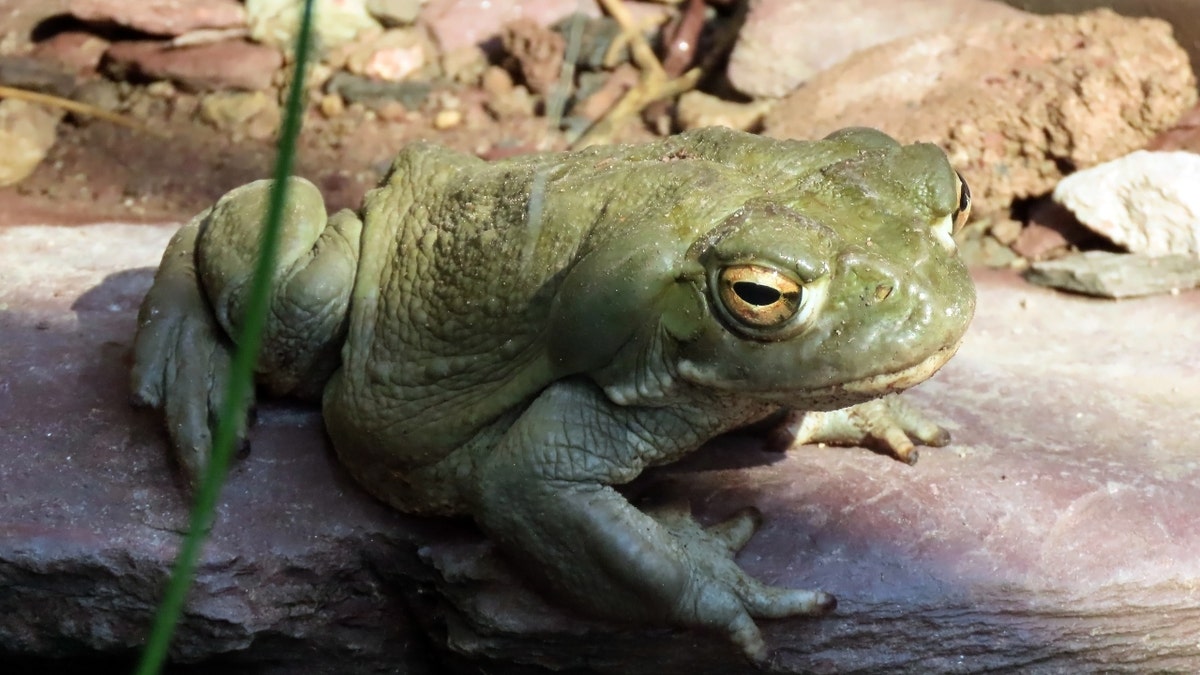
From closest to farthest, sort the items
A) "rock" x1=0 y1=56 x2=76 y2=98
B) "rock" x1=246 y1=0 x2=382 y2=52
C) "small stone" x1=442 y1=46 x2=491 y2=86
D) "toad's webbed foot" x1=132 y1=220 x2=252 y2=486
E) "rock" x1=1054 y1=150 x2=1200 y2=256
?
1. "toad's webbed foot" x1=132 y1=220 x2=252 y2=486
2. "rock" x1=1054 y1=150 x2=1200 y2=256
3. "rock" x1=0 y1=56 x2=76 y2=98
4. "rock" x1=246 y1=0 x2=382 y2=52
5. "small stone" x1=442 y1=46 x2=491 y2=86

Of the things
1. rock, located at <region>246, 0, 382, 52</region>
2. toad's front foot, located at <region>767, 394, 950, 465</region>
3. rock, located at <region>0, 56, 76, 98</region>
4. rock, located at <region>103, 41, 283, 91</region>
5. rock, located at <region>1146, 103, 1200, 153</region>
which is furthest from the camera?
rock, located at <region>246, 0, 382, 52</region>

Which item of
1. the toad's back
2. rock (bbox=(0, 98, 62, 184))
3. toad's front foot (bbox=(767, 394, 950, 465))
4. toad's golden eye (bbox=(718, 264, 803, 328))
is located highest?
toad's golden eye (bbox=(718, 264, 803, 328))

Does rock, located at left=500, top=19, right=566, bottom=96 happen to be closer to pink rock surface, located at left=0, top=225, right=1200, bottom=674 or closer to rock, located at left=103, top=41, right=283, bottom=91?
rock, located at left=103, top=41, right=283, bottom=91

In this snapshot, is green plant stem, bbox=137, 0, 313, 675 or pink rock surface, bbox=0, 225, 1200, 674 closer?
green plant stem, bbox=137, 0, 313, 675

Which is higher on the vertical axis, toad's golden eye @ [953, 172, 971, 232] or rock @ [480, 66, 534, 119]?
toad's golden eye @ [953, 172, 971, 232]

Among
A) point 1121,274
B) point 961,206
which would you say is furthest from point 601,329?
point 1121,274

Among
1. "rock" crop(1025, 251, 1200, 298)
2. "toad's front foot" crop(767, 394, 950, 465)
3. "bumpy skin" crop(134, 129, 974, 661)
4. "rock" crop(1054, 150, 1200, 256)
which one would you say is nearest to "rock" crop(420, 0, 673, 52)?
"rock" crop(1054, 150, 1200, 256)

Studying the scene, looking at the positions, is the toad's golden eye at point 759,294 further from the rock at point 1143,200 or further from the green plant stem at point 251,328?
the rock at point 1143,200
